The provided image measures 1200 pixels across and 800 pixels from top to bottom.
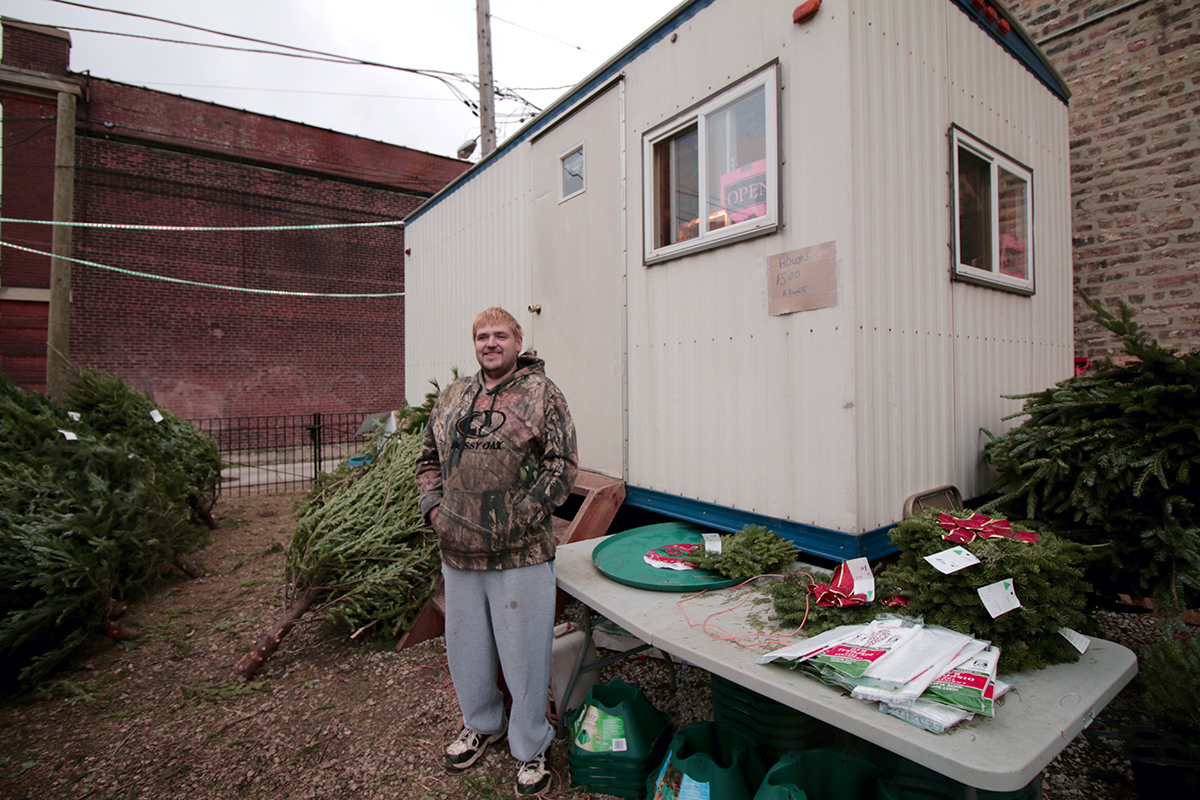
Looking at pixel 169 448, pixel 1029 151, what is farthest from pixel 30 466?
pixel 1029 151

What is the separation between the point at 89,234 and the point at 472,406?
1570cm

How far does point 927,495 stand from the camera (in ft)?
10.6

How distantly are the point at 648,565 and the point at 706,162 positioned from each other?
238cm

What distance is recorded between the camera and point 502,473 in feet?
8.35

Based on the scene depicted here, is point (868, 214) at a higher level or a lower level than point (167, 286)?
lower

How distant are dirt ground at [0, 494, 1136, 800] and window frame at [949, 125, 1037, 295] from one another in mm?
2598

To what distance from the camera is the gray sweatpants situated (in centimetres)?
257

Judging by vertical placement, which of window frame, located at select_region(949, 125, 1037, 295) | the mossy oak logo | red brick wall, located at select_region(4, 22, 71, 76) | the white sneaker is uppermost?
red brick wall, located at select_region(4, 22, 71, 76)

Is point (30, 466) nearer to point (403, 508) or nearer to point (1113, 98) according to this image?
point (403, 508)

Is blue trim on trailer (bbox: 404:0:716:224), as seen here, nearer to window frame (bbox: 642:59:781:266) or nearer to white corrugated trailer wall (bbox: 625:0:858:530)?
white corrugated trailer wall (bbox: 625:0:858:530)

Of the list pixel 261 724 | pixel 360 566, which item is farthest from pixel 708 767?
pixel 360 566

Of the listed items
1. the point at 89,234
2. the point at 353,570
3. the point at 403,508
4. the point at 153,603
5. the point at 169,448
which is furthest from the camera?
the point at 89,234

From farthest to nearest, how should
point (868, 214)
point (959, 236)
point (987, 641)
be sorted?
1. point (959, 236)
2. point (868, 214)
3. point (987, 641)

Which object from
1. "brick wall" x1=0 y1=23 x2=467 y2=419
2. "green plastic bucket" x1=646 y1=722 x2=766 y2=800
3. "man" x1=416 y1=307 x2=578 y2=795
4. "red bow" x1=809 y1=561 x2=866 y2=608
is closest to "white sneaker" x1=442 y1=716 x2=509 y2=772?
"man" x1=416 y1=307 x2=578 y2=795
